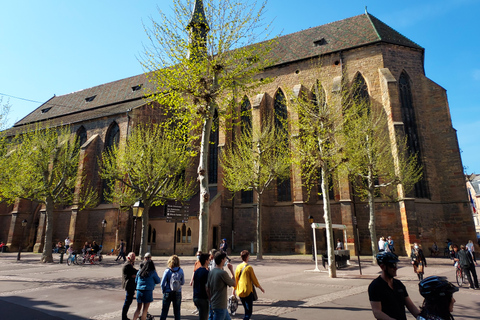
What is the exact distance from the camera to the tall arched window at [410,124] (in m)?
20.9

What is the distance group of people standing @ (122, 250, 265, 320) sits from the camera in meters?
4.46

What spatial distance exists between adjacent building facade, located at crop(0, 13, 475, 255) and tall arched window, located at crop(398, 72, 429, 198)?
72 mm

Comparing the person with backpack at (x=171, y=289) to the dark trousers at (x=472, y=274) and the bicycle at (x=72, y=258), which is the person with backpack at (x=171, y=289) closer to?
the dark trousers at (x=472, y=274)

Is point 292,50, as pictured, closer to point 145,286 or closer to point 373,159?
point 373,159

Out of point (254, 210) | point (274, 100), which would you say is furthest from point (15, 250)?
point (274, 100)

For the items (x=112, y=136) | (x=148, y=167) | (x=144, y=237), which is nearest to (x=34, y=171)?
(x=148, y=167)

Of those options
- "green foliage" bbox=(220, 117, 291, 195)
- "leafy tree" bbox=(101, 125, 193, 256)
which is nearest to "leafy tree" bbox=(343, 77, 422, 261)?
"green foliage" bbox=(220, 117, 291, 195)

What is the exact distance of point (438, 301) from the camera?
2199 mm

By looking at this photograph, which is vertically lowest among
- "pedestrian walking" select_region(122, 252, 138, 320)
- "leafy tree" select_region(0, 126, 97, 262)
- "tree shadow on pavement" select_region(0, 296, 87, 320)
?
"tree shadow on pavement" select_region(0, 296, 87, 320)

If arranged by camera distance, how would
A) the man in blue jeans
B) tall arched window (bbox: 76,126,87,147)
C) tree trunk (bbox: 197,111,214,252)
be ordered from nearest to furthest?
1. the man in blue jeans
2. tree trunk (bbox: 197,111,214,252)
3. tall arched window (bbox: 76,126,87,147)

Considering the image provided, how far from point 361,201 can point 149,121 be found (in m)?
18.5

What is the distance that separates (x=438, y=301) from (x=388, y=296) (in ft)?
1.69

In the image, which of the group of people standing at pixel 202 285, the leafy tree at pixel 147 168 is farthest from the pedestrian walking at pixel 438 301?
the leafy tree at pixel 147 168

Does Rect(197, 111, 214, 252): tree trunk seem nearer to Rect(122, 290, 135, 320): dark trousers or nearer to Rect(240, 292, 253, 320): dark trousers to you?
Rect(122, 290, 135, 320): dark trousers
